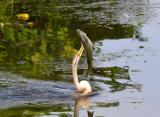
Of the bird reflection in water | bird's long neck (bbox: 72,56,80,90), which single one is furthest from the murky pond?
bird's long neck (bbox: 72,56,80,90)

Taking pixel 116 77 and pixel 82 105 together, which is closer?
pixel 82 105

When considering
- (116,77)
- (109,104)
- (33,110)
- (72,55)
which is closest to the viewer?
(33,110)

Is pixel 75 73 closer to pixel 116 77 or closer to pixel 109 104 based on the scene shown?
pixel 109 104

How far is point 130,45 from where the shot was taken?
423 inches

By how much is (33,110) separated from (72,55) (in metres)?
2.66

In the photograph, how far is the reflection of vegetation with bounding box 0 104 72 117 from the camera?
7.46m

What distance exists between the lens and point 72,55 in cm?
1016

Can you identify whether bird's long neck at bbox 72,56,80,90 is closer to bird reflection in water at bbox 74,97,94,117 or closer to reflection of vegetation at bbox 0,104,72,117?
bird reflection in water at bbox 74,97,94,117

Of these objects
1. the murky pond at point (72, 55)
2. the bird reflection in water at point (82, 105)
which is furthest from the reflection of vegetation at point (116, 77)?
the bird reflection in water at point (82, 105)

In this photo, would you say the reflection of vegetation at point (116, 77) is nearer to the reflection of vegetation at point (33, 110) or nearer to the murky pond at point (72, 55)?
the murky pond at point (72, 55)

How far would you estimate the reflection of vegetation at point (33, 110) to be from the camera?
7.46 metres

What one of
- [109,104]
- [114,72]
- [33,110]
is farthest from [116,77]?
[33,110]

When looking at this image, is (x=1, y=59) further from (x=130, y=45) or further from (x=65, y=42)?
(x=130, y=45)

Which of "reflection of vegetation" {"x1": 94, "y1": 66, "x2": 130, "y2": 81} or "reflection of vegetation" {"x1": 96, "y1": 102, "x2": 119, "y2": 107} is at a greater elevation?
Answer: "reflection of vegetation" {"x1": 94, "y1": 66, "x2": 130, "y2": 81}
